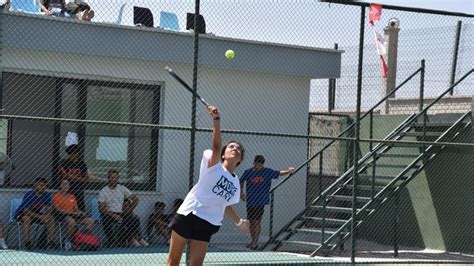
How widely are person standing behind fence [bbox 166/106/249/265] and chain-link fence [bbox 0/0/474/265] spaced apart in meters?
3.27

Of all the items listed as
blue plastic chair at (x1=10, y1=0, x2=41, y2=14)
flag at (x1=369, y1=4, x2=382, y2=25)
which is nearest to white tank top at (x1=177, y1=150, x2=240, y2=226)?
flag at (x1=369, y1=4, x2=382, y2=25)

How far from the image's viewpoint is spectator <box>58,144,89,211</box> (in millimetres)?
13266

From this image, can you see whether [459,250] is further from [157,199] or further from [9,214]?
[9,214]

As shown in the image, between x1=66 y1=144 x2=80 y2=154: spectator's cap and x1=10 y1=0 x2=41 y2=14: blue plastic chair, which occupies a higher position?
x1=10 y1=0 x2=41 y2=14: blue plastic chair

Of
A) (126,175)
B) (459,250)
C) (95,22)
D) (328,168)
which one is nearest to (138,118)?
(126,175)

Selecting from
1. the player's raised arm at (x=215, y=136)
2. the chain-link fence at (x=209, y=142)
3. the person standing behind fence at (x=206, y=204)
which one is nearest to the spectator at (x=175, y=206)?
the chain-link fence at (x=209, y=142)

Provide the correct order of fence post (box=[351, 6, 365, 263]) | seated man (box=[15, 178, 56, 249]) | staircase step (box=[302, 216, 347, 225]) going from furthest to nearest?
staircase step (box=[302, 216, 347, 225])
seated man (box=[15, 178, 56, 249])
fence post (box=[351, 6, 365, 263])

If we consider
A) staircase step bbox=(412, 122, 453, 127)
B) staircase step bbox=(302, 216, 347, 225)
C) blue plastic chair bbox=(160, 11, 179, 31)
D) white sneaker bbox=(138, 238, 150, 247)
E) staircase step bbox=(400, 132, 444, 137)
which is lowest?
white sneaker bbox=(138, 238, 150, 247)

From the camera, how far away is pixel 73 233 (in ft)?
42.3

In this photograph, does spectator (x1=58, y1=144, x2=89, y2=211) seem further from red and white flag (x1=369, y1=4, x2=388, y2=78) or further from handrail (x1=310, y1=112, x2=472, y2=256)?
red and white flag (x1=369, y1=4, x2=388, y2=78)

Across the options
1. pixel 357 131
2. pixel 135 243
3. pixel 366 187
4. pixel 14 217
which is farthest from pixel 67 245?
pixel 366 187

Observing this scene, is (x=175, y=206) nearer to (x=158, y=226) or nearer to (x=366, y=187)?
(x=158, y=226)

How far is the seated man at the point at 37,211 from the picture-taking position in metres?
12.6

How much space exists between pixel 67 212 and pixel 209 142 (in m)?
3.09
